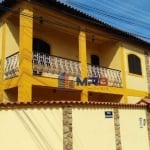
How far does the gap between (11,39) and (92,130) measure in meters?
5.88

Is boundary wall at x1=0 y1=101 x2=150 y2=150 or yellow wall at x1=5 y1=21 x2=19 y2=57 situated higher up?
yellow wall at x1=5 y1=21 x2=19 y2=57

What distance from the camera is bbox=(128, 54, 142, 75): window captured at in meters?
16.8

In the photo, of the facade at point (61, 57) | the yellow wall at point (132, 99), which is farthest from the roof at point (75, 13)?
the yellow wall at point (132, 99)

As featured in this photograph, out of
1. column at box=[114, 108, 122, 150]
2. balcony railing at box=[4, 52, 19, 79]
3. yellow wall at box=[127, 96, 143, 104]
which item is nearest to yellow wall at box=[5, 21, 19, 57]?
balcony railing at box=[4, 52, 19, 79]

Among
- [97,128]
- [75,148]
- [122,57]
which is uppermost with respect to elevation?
[122,57]

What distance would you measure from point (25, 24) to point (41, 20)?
4.73 feet

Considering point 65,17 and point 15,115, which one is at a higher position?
point 65,17

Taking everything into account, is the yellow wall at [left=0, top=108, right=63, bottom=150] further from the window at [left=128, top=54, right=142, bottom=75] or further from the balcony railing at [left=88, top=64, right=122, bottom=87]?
the window at [left=128, top=54, right=142, bottom=75]

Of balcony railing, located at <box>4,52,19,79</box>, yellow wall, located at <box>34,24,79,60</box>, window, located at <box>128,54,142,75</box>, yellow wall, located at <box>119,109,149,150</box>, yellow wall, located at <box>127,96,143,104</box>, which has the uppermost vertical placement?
yellow wall, located at <box>34,24,79,60</box>

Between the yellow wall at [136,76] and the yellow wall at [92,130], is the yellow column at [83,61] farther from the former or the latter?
the yellow wall at [136,76]

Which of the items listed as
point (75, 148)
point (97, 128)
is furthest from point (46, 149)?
point (97, 128)

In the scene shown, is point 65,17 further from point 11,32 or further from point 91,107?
point 91,107

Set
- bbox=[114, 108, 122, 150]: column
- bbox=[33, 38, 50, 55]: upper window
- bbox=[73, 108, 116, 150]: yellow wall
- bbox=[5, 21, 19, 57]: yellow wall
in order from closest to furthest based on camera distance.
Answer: bbox=[73, 108, 116, 150]: yellow wall < bbox=[114, 108, 122, 150]: column < bbox=[5, 21, 19, 57]: yellow wall < bbox=[33, 38, 50, 55]: upper window

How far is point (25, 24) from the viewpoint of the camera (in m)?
11.1
